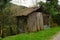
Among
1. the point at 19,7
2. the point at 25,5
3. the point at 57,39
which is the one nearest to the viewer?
the point at 57,39

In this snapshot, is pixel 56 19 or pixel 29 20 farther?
pixel 56 19

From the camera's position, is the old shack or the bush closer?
the old shack

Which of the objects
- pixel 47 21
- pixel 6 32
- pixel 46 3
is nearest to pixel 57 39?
pixel 6 32

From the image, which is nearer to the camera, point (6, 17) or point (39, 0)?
point (6, 17)

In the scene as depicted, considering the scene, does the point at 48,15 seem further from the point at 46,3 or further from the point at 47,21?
the point at 46,3

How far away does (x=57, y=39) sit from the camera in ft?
66.4

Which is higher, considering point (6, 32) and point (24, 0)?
point (24, 0)

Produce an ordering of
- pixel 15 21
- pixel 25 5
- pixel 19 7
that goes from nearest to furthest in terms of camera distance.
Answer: pixel 15 21 → pixel 19 7 → pixel 25 5

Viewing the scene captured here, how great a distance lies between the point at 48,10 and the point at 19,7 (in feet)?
16.4

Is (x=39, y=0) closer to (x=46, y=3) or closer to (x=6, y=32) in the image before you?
(x=46, y=3)

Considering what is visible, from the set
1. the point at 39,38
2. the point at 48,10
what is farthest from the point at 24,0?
the point at 39,38

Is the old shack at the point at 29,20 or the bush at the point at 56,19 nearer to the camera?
the old shack at the point at 29,20

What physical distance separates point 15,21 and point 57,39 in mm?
7764

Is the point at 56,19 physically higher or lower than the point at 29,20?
lower
